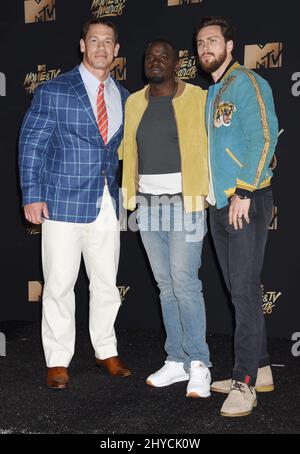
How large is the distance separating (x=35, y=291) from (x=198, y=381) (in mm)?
1902

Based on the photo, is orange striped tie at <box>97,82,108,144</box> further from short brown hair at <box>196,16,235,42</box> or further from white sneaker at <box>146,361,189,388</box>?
white sneaker at <box>146,361,189,388</box>

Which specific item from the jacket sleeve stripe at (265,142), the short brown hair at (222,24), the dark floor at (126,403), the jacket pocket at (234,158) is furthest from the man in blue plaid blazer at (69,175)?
the jacket sleeve stripe at (265,142)

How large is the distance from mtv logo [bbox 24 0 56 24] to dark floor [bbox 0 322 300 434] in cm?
227

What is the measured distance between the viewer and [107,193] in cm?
273

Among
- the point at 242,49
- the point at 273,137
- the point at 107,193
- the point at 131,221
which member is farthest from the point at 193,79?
the point at 273,137

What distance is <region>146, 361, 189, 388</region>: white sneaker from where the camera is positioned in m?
2.62

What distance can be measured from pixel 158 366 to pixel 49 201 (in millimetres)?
1063

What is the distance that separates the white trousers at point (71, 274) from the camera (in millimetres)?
2652

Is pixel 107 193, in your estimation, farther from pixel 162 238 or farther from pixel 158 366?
pixel 158 366

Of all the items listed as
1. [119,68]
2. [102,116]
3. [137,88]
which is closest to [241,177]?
[102,116]

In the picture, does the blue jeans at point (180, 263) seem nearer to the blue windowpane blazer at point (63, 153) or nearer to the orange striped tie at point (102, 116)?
the blue windowpane blazer at point (63, 153)

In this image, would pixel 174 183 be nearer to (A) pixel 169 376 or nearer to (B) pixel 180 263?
(B) pixel 180 263

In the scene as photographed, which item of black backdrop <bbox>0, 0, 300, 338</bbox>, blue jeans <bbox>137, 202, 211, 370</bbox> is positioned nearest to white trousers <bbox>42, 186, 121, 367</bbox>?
blue jeans <bbox>137, 202, 211, 370</bbox>

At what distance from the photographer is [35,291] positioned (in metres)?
4.07
